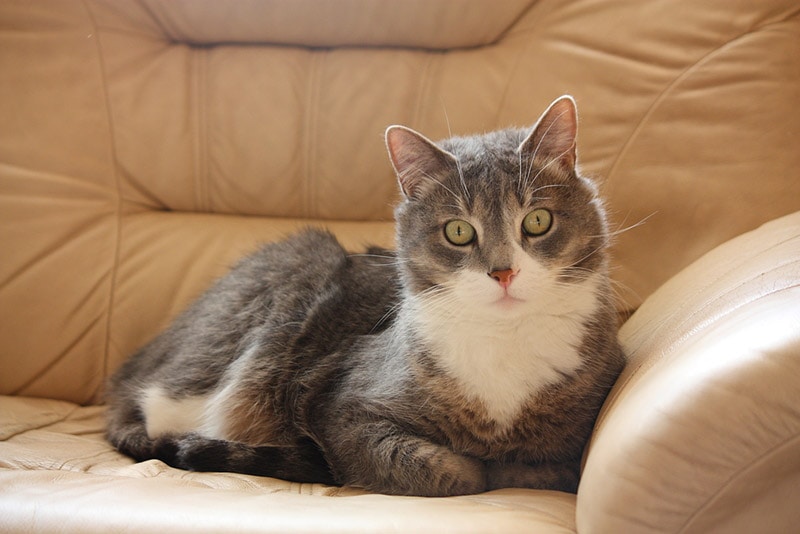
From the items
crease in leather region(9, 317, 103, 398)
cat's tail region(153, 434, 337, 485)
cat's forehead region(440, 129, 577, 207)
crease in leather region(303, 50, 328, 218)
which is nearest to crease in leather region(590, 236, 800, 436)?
cat's forehead region(440, 129, 577, 207)

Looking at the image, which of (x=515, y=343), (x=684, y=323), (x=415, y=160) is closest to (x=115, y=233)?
(x=415, y=160)

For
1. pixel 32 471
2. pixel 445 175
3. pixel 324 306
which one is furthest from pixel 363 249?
pixel 32 471

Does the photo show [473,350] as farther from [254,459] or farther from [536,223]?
[254,459]

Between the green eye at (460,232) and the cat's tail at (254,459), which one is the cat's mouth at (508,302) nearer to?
the green eye at (460,232)

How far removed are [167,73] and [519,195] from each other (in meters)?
1.30

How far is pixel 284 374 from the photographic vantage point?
179 centimetres

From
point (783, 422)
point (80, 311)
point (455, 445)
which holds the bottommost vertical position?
point (80, 311)

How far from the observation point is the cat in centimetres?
142

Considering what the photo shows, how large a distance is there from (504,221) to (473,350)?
265mm

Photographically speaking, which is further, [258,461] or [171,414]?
[171,414]

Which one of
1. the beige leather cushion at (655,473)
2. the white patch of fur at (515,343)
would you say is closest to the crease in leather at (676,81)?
the beige leather cushion at (655,473)

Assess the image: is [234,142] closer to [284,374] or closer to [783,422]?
[284,374]

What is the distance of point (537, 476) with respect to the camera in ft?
4.77

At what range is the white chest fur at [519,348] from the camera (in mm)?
1444
